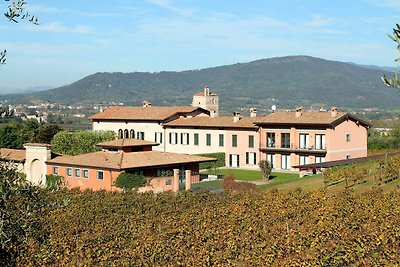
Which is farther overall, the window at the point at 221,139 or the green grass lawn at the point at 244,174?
the window at the point at 221,139

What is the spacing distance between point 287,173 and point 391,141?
552 inches

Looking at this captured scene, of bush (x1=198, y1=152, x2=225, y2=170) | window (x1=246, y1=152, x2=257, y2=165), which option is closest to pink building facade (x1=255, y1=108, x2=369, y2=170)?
window (x1=246, y1=152, x2=257, y2=165)

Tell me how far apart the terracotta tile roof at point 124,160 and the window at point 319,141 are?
9484 millimetres

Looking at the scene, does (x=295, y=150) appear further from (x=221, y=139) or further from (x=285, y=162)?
(x=221, y=139)

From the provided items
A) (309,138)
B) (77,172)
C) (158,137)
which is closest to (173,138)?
(158,137)

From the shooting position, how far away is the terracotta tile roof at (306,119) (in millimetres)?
42531

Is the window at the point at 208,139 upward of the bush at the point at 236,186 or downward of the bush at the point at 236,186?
upward

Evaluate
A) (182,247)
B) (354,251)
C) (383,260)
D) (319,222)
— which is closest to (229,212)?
(319,222)

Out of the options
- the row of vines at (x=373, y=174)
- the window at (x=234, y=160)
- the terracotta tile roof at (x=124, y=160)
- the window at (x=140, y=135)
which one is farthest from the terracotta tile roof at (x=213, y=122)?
the row of vines at (x=373, y=174)

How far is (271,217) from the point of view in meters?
19.0

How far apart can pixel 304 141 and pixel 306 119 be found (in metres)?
1.57

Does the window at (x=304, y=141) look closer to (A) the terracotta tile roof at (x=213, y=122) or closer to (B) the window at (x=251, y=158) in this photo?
(A) the terracotta tile roof at (x=213, y=122)

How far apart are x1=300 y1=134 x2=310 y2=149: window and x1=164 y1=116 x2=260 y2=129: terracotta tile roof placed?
4.05 m

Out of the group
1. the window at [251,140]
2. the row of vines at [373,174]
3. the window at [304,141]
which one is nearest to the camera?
the row of vines at [373,174]
